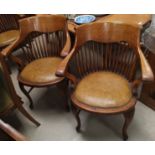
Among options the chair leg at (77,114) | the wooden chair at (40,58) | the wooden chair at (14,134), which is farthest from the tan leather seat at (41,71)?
the wooden chair at (14,134)

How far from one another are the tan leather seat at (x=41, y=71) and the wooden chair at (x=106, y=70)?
0.18 m

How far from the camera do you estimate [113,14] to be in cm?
164

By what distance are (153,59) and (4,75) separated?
113cm

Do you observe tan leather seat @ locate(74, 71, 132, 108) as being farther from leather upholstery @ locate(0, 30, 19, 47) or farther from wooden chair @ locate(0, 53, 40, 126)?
leather upholstery @ locate(0, 30, 19, 47)

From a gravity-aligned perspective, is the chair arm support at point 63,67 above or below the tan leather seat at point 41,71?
above

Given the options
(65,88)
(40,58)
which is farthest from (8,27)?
(65,88)

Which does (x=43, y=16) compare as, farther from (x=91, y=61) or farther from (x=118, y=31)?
(x=118, y=31)

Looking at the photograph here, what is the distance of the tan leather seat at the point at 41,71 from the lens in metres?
1.48

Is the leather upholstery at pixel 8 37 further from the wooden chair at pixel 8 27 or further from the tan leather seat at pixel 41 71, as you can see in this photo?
the tan leather seat at pixel 41 71

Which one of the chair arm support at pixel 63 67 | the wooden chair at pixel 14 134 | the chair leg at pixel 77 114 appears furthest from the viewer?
the chair leg at pixel 77 114

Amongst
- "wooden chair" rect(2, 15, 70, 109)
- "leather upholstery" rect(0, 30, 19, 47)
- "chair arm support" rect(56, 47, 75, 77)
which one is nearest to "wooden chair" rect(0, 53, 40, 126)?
"wooden chair" rect(2, 15, 70, 109)

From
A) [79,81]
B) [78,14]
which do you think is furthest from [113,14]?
[79,81]

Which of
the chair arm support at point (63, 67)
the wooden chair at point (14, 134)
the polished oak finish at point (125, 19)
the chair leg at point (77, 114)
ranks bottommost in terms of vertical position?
the chair leg at point (77, 114)

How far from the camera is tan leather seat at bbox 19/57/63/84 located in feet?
4.85
